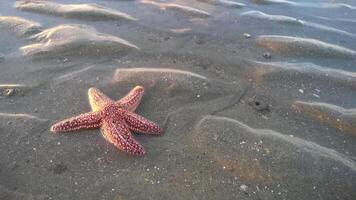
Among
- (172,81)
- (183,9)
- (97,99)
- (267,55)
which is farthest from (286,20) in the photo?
(97,99)

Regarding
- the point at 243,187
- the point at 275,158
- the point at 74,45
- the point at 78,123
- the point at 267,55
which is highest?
the point at 74,45

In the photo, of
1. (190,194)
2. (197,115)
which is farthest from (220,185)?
(197,115)

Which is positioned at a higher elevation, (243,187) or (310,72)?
(310,72)

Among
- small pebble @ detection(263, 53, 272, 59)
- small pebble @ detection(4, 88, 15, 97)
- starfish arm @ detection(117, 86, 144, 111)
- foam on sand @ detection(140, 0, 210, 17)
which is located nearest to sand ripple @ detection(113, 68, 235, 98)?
starfish arm @ detection(117, 86, 144, 111)

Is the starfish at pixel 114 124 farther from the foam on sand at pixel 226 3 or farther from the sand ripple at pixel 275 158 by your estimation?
the foam on sand at pixel 226 3

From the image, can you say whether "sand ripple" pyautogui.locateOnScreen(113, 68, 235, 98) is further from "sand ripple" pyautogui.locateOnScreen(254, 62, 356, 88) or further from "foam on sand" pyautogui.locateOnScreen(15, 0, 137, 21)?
"foam on sand" pyautogui.locateOnScreen(15, 0, 137, 21)

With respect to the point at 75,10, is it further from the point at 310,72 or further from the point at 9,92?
the point at 310,72
